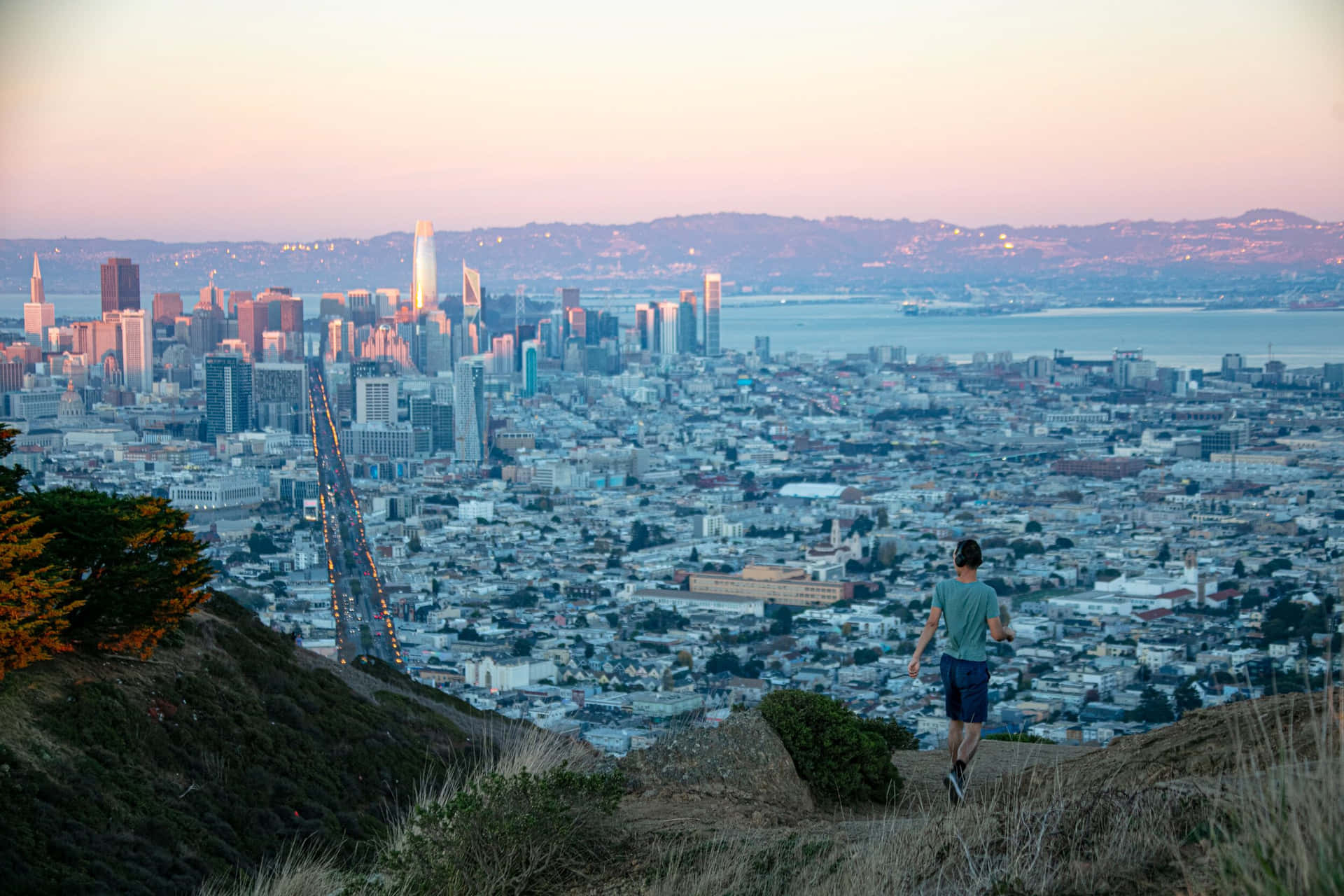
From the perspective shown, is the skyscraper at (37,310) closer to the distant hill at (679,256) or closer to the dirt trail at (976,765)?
the distant hill at (679,256)

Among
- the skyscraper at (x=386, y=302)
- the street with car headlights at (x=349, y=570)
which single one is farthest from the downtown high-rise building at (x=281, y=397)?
the skyscraper at (x=386, y=302)

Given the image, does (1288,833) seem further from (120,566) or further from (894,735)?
(120,566)

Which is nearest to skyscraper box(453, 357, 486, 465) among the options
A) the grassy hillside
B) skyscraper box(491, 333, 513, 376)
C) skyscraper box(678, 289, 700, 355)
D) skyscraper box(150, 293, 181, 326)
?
skyscraper box(491, 333, 513, 376)

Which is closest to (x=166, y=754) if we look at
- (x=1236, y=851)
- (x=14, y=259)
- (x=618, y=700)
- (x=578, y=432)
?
(x=1236, y=851)

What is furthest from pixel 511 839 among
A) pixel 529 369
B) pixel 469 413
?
pixel 529 369

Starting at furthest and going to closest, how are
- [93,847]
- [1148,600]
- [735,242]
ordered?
1. [735,242]
2. [1148,600]
3. [93,847]

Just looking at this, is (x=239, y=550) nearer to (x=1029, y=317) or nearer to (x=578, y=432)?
(x=578, y=432)
